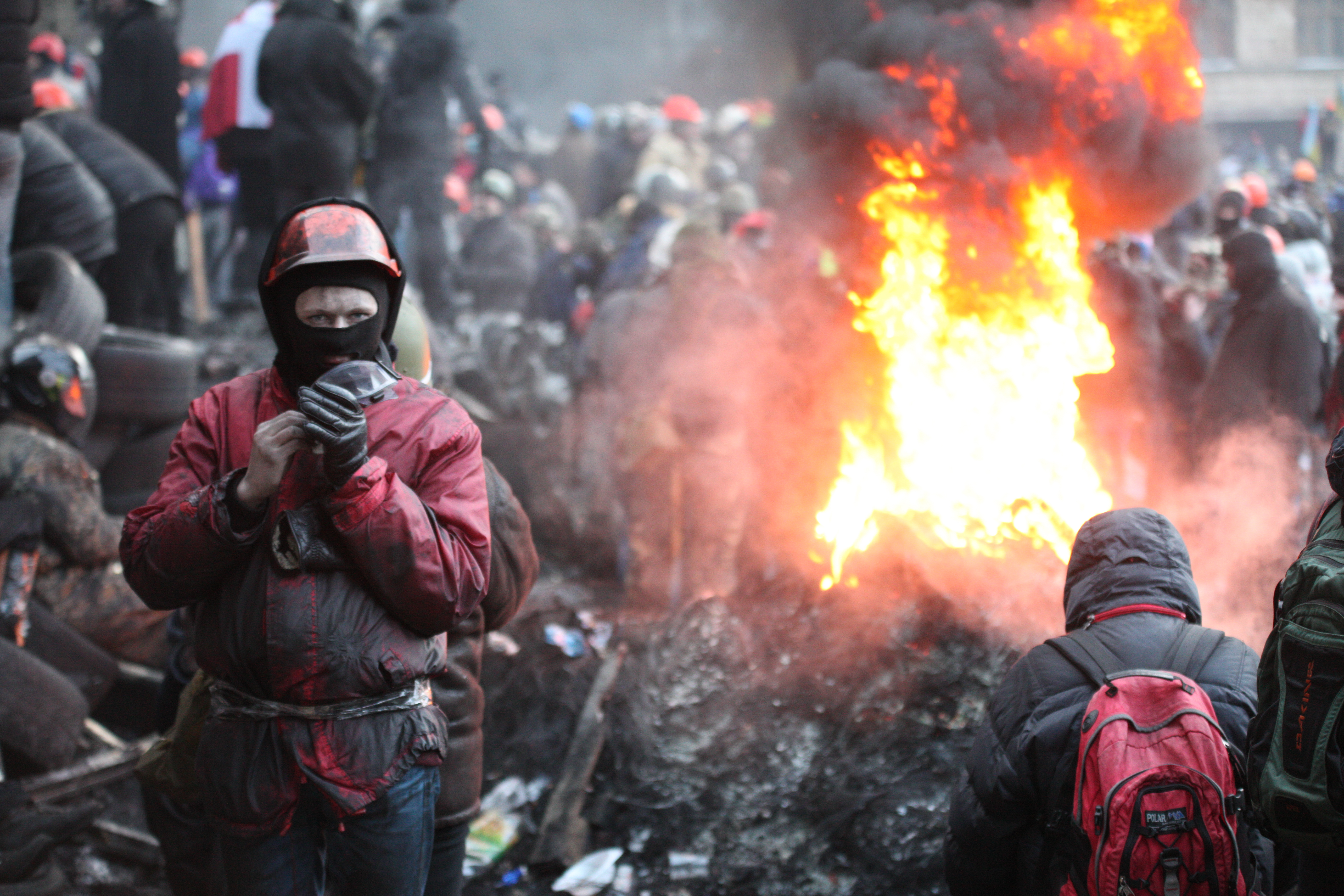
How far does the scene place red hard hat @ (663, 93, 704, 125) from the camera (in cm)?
1414

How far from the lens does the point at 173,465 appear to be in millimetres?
2660

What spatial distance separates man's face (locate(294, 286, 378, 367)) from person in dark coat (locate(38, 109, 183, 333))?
17.1ft

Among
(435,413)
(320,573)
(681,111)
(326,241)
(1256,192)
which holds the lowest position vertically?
(1256,192)

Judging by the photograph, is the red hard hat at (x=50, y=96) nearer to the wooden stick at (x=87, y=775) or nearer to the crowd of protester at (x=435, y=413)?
the crowd of protester at (x=435, y=413)

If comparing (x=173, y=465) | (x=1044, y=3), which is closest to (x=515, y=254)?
(x=1044, y=3)

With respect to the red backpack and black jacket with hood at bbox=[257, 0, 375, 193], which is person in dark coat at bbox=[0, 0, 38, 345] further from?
the red backpack

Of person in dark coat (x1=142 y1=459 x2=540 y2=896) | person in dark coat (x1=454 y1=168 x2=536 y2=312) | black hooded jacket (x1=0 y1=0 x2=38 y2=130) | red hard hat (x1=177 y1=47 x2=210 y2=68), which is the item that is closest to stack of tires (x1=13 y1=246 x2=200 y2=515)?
black hooded jacket (x1=0 y1=0 x2=38 y2=130)

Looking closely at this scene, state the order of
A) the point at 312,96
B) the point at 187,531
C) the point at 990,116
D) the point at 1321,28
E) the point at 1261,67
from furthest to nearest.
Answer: the point at 1321,28
the point at 1261,67
the point at 312,96
the point at 990,116
the point at 187,531

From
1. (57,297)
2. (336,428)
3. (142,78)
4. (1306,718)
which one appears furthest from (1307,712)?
(142,78)

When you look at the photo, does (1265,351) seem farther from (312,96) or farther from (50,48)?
(50,48)

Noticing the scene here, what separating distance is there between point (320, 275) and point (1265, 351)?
657 centimetres

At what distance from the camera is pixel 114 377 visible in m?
5.94

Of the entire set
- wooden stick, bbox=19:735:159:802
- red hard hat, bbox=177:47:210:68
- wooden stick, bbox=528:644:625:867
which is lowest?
wooden stick, bbox=528:644:625:867

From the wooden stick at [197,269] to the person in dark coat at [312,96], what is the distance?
1.81 m
